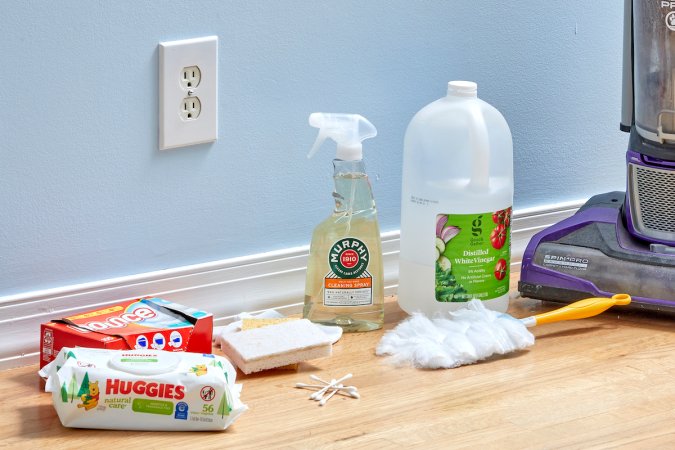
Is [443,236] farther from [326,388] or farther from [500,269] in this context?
[326,388]

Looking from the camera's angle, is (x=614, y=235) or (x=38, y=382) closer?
(x=38, y=382)

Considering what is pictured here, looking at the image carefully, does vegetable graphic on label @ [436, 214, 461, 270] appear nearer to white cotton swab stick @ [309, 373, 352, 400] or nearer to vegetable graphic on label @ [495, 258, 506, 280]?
vegetable graphic on label @ [495, 258, 506, 280]

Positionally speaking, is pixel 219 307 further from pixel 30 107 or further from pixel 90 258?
pixel 30 107

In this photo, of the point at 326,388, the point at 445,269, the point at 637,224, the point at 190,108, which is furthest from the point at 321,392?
the point at 637,224

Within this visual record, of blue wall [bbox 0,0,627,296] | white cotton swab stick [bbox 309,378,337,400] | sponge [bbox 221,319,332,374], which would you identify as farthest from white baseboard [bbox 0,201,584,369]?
white cotton swab stick [bbox 309,378,337,400]

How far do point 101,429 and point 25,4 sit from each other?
0.42 m

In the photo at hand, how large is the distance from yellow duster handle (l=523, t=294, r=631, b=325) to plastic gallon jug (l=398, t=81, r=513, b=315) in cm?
6

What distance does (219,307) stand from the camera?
4.34 ft

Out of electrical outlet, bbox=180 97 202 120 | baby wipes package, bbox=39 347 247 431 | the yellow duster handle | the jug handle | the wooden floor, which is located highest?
electrical outlet, bbox=180 97 202 120


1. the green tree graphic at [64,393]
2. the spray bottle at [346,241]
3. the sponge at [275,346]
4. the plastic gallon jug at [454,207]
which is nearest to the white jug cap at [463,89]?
the plastic gallon jug at [454,207]

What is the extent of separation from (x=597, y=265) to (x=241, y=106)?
18.0 inches

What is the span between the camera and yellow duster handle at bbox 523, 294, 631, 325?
1.29m

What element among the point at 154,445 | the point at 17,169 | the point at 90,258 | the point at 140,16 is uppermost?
the point at 140,16

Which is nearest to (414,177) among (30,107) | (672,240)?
(672,240)
